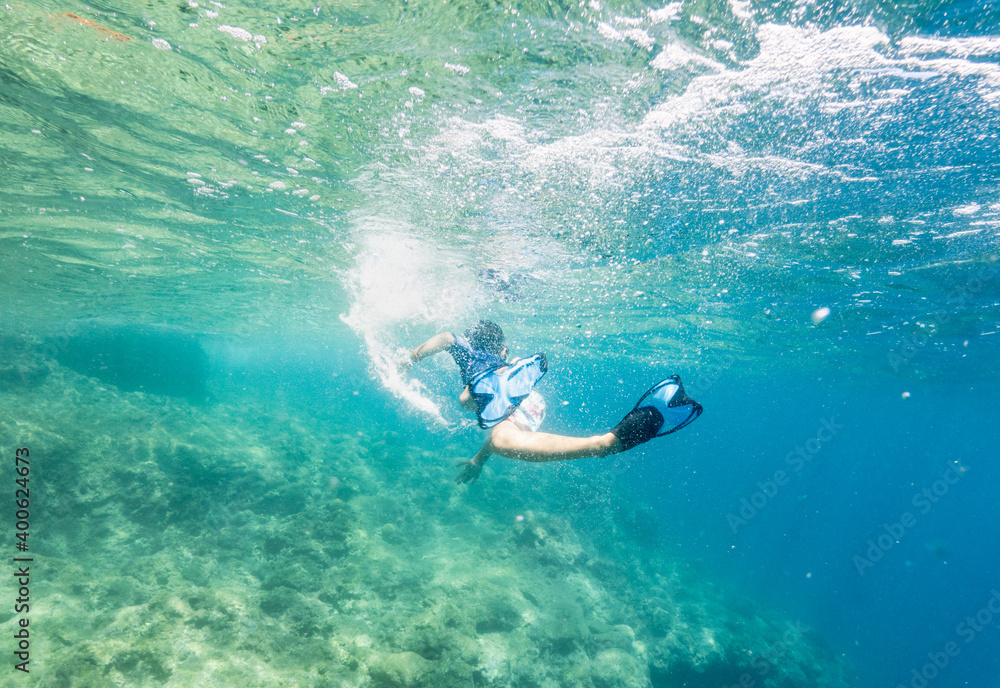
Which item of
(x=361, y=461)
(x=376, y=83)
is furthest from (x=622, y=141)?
(x=361, y=461)

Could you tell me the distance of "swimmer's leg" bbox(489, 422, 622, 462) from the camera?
3688 millimetres

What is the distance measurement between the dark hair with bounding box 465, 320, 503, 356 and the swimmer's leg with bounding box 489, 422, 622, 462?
2.50 m

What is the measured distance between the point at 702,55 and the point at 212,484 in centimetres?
1885

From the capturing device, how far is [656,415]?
11.5 ft

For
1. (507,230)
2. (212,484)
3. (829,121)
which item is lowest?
(212,484)

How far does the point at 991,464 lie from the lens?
85.9m

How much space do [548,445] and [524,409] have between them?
2.18 m

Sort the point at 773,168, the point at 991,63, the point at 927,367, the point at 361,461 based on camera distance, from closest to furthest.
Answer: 1. the point at 991,63
2. the point at 773,168
3. the point at 361,461
4. the point at 927,367

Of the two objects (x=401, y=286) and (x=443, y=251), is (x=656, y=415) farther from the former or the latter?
(x=401, y=286)

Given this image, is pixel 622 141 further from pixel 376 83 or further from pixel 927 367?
pixel 927 367

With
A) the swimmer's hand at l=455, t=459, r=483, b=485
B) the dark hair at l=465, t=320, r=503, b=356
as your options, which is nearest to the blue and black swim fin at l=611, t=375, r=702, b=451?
the swimmer's hand at l=455, t=459, r=483, b=485

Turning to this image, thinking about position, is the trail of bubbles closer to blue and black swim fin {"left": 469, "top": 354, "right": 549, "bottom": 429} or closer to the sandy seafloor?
blue and black swim fin {"left": 469, "top": 354, "right": 549, "bottom": 429}

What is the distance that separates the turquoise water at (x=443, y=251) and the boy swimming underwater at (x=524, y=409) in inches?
179

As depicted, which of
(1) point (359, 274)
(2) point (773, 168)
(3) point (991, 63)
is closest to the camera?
(3) point (991, 63)
